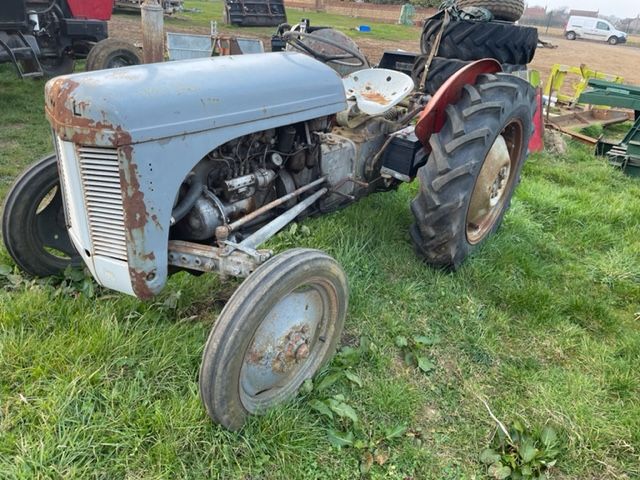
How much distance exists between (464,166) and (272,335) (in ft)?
4.69

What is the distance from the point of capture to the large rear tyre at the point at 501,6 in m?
4.18

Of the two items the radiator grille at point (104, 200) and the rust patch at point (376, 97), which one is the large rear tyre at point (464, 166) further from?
the radiator grille at point (104, 200)

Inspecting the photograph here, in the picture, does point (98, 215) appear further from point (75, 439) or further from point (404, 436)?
point (404, 436)

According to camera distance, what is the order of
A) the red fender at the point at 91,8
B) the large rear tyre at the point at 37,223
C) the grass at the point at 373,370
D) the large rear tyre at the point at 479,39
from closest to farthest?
the grass at the point at 373,370
the large rear tyre at the point at 37,223
the large rear tyre at the point at 479,39
the red fender at the point at 91,8

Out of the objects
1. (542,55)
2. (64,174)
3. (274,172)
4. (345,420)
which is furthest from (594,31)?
(64,174)

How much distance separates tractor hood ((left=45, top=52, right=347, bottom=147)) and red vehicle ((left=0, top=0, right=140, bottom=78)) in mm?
4500

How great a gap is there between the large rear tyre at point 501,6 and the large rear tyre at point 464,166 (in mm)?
1209

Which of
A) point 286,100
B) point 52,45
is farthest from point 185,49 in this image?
point 286,100

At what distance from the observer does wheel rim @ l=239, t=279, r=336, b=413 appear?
2.05m

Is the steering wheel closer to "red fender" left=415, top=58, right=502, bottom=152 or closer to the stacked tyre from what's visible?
"red fender" left=415, top=58, right=502, bottom=152

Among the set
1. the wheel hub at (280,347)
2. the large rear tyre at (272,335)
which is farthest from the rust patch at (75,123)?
the wheel hub at (280,347)

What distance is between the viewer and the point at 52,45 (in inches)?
262

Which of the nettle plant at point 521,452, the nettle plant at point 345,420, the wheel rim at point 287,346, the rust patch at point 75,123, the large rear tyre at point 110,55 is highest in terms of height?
the rust patch at point 75,123

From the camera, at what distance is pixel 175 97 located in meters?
1.94
